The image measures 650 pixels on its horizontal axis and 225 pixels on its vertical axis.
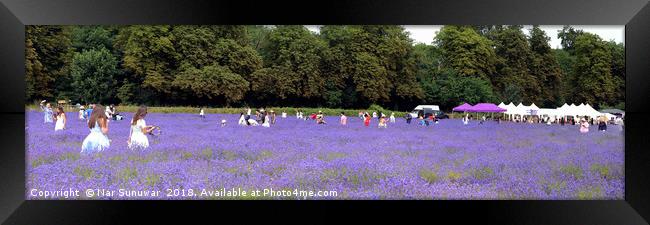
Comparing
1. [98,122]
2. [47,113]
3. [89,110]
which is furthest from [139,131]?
[47,113]

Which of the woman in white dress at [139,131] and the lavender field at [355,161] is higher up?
the woman in white dress at [139,131]

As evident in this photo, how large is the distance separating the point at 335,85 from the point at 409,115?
1375 mm

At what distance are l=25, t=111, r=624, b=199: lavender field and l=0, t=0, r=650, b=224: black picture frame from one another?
201 mm

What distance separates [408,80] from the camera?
9.73 meters

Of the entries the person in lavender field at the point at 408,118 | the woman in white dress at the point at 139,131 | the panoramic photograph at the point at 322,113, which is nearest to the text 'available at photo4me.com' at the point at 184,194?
the panoramic photograph at the point at 322,113

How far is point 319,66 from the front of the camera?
32.4ft

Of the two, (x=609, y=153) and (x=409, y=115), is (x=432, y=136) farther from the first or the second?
(x=609, y=153)

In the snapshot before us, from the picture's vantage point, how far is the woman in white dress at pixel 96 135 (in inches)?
356

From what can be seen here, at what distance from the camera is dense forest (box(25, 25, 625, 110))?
354 inches
